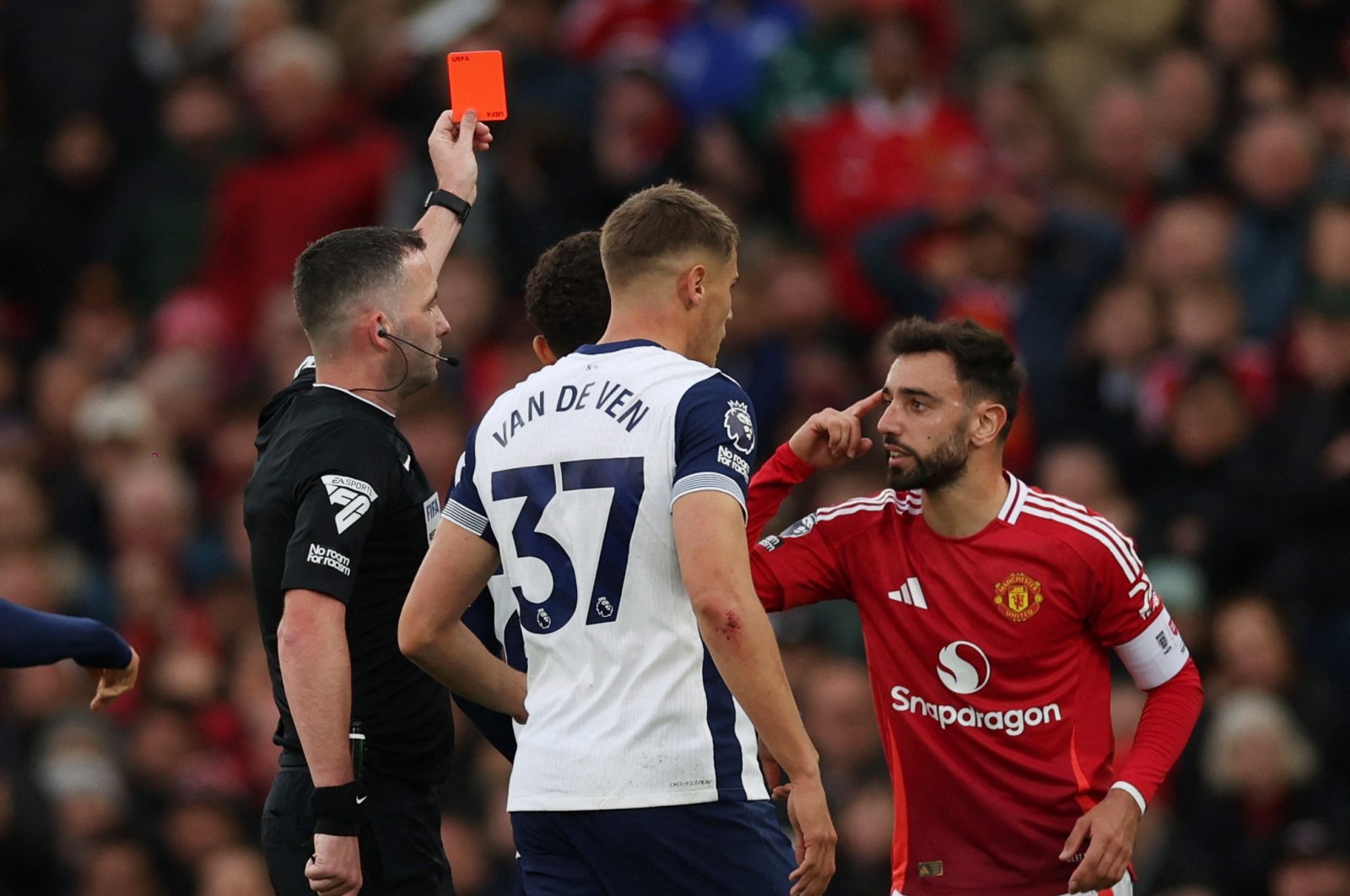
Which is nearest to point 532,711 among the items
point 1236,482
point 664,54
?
point 1236,482

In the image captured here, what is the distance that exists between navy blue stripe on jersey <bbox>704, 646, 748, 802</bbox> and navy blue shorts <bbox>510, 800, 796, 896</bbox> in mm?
40

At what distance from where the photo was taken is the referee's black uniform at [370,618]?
530 cm

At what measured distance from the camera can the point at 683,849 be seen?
4.73 m

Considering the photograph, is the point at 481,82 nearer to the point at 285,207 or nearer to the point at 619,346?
the point at 619,346

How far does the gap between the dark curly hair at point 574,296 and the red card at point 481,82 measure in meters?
0.61

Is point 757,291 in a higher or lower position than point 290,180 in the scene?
lower

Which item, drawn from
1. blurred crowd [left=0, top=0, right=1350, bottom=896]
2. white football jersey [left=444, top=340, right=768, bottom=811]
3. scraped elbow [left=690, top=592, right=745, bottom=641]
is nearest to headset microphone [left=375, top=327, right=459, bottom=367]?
white football jersey [left=444, top=340, right=768, bottom=811]

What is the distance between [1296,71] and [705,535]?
6.73 m

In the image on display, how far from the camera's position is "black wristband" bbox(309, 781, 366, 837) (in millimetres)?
5102

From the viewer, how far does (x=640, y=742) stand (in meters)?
4.71

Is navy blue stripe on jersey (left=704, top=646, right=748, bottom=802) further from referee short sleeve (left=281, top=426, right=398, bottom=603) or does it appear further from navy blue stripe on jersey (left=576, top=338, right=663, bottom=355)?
referee short sleeve (left=281, top=426, right=398, bottom=603)

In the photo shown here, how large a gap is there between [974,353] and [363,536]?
1.74m

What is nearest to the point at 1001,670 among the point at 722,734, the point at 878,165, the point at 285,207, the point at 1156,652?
the point at 1156,652

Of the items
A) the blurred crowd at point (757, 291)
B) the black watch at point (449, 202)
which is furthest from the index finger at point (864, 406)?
the blurred crowd at point (757, 291)
